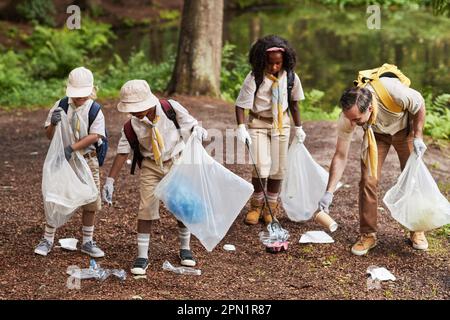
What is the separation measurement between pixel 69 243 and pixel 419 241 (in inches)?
113

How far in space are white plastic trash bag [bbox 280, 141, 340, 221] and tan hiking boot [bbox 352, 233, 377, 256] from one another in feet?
2.45

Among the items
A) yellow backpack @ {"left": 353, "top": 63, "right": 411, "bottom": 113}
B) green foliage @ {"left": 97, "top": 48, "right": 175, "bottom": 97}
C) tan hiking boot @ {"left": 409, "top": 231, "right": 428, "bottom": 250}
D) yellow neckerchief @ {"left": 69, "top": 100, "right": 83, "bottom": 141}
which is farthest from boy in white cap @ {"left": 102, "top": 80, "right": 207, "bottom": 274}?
green foliage @ {"left": 97, "top": 48, "right": 175, "bottom": 97}

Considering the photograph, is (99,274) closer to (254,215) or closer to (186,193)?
(186,193)

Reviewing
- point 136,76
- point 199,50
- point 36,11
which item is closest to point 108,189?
point 199,50

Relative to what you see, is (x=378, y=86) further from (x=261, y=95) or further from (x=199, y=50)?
(x=199, y=50)

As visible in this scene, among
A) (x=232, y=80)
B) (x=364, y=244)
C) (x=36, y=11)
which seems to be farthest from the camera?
(x=36, y=11)

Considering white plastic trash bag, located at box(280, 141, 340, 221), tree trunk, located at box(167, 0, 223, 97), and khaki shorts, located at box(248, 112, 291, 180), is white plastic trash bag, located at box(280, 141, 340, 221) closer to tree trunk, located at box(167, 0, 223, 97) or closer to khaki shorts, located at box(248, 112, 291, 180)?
khaki shorts, located at box(248, 112, 291, 180)

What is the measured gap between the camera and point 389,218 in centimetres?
692

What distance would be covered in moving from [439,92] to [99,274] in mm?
11866

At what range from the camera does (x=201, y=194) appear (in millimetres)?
5227

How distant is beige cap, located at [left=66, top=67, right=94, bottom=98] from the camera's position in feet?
17.5

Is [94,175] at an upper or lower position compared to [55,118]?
lower

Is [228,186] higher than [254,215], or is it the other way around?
[228,186]
